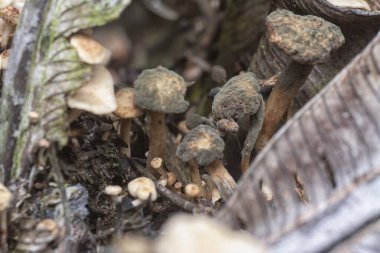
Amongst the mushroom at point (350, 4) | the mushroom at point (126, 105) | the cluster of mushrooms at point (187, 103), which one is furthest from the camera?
the mushroom at point (350, 4)

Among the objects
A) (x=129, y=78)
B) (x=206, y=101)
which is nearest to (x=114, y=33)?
(x=129, y=78)

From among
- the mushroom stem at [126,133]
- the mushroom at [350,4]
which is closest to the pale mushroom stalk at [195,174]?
the mushroom stem at [126,133]

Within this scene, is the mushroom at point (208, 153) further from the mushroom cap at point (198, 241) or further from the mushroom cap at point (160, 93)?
the mushroom cap at point (198, 241)

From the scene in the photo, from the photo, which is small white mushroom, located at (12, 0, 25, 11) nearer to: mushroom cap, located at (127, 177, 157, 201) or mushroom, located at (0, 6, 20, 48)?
mushroom, located at (0, 6, 20, 48)

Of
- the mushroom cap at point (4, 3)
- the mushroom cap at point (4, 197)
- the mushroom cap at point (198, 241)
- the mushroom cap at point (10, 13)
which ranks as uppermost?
the mushroom cap at point (198, 241)

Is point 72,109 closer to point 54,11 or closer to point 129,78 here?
point 54,11

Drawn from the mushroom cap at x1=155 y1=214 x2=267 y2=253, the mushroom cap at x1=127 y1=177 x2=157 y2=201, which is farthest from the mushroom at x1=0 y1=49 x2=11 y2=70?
the mushroom cap at x1=155 y1=214 x2=267 y2=253

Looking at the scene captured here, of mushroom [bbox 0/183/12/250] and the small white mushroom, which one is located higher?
the small white mushroom
